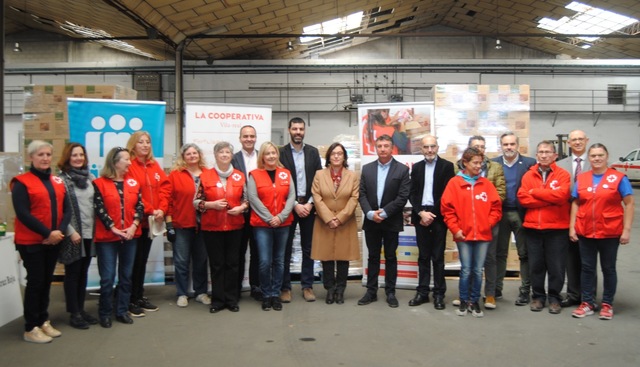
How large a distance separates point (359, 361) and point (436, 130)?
3.12 m

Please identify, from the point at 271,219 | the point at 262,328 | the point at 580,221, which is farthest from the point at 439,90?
the point at 262,328

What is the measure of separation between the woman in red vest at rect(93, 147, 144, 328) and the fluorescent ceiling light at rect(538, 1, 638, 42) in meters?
13.6

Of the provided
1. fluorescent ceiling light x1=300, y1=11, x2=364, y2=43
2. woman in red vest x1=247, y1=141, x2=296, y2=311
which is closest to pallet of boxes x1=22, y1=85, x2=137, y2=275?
woman in red vest x1=247, y1=141, x2=296, y2=311

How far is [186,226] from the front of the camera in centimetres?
436

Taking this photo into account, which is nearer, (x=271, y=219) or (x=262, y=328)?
(x=262, y=328)

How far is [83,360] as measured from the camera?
3135 mm

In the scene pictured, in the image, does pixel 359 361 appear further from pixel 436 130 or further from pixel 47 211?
pixel 436 130

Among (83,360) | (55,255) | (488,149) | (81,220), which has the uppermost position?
(488,149)

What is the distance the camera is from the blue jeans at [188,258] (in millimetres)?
4418

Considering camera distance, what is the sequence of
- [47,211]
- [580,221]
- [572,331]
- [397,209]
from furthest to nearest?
[397,209]
[580,221]
[572,331]
[47,211]

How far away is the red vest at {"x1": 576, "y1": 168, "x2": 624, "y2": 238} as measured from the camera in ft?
12.7

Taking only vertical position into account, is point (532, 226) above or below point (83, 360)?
above

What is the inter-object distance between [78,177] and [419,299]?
305 centimetres

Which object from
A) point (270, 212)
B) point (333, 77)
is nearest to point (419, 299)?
point (270, 212)
